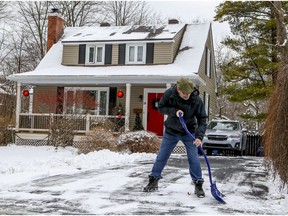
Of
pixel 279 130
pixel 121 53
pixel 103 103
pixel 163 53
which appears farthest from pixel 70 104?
pixel 279 130

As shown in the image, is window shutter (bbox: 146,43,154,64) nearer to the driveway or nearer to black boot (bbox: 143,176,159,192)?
the driveway

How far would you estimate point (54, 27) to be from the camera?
25.2 m

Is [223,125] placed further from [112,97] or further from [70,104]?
[70,104]

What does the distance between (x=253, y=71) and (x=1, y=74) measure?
2882cm

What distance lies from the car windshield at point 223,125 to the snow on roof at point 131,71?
2.21 meters

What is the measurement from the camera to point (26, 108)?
23.6 meters

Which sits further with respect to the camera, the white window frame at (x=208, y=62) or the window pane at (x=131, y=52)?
the white window frame at (x=208, y=62)

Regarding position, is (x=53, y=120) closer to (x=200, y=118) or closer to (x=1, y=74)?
(x=200, y=118)

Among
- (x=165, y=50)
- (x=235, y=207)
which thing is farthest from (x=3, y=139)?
(x=235, y=207)

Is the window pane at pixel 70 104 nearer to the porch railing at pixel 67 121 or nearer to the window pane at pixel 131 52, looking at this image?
the porch railing at pixel 67 121

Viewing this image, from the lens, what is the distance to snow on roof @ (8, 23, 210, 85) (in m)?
18.9

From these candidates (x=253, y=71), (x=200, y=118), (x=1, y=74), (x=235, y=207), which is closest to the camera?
(x=235, y=207)

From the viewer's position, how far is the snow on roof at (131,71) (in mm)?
18891

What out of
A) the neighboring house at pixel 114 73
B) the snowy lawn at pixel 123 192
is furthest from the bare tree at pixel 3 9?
the snowy lawn at pixel 123 192
